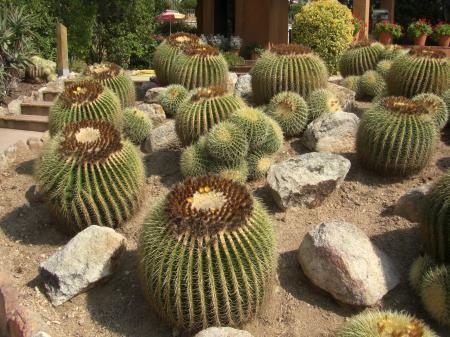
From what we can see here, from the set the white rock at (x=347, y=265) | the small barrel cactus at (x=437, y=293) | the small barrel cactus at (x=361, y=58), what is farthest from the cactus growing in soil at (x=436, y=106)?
the small barrel cactus at (x=437, y=293)

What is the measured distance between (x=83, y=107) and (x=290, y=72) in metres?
2.59

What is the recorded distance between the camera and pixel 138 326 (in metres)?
3.81

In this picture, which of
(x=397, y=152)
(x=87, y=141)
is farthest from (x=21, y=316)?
(x=397, y=152)

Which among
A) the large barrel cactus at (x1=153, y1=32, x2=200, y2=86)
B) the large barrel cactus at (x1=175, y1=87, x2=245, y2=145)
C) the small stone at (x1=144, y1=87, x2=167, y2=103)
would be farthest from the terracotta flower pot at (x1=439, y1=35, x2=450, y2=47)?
the large barrel cactus at (x1=175, y1=87, x2=245, y2=145)

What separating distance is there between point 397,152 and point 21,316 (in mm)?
3709

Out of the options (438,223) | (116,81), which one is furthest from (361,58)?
(438,223)

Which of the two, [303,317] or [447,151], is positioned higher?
[447,151]

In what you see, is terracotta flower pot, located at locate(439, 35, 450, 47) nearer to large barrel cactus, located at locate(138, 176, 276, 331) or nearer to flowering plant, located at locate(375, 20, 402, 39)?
flowering plant, located at locate(375, 20, 402, 39)

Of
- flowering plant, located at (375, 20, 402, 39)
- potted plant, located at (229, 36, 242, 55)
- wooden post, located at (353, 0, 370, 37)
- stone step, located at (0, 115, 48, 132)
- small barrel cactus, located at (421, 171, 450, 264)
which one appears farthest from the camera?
potted plant, located at (229, 36, 242, 55)

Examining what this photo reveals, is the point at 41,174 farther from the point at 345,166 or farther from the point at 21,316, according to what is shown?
the point at 345,166

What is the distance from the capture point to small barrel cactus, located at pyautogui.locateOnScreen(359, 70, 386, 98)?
7.62 metres

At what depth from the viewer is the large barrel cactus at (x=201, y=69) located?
7.38m

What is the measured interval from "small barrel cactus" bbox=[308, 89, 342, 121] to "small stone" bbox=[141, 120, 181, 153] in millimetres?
1737

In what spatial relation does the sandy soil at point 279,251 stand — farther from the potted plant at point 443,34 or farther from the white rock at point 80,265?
the potted plant at point 443,34
